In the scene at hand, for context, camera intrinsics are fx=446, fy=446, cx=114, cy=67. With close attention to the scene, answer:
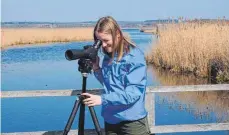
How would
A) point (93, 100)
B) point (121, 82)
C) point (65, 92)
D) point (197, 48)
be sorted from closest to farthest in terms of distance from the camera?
point (93, 100), point (121, 82), point (65, 92), point (197, 48)

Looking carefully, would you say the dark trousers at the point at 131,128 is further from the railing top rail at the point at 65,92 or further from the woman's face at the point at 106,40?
the railing top rail at the point at 65,92

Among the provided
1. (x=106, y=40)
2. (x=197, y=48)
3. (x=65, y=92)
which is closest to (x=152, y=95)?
(x=65, y=92)

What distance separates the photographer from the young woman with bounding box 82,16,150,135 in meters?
2.50

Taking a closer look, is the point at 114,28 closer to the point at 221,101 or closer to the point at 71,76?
the point at 221,101

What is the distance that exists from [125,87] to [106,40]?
29 cm

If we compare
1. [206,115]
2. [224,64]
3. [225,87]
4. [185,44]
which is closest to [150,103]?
[225,87]

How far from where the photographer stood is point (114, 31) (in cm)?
254

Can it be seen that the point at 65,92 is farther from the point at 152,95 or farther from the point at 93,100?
the point at 93,100

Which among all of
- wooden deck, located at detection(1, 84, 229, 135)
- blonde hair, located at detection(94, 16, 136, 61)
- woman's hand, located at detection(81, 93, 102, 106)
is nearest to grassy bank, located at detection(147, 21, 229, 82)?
wooden deck, located at detection(1, 84, 229, 135)

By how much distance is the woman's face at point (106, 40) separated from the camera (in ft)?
8.27

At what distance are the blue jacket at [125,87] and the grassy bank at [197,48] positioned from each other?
8.46 m

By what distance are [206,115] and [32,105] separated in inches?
130

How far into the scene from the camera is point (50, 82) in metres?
11.7

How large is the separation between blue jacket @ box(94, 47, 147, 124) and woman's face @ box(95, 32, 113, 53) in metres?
0.08
